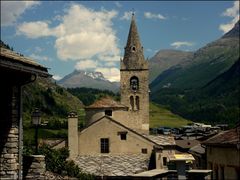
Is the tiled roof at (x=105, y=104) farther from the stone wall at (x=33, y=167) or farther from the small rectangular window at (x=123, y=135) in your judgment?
the stone wall at (x=33, y=167)

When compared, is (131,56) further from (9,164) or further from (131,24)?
(9,164)

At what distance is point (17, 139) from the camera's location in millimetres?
12023

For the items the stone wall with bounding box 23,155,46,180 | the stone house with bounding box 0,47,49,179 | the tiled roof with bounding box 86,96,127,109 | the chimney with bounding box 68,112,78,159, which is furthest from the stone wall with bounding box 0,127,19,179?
the tiled roof with bounding box 86,96,127,109

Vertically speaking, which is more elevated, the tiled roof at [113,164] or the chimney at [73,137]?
the chimney at [73,137]

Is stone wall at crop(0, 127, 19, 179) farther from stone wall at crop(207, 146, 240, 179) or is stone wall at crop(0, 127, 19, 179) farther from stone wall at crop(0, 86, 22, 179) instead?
stone wall at crop(207, 146, 240, 179)

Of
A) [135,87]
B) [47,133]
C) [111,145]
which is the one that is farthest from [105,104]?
[47,133]

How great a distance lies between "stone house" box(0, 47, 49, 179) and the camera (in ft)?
38.4

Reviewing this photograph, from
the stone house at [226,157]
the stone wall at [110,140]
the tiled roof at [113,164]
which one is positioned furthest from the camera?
the stone wall at [110,140]

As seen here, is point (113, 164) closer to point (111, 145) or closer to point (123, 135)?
point (111, 145)

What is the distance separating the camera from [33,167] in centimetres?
1327

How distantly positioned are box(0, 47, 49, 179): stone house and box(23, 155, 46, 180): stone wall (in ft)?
4.18

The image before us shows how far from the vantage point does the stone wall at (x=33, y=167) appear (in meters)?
13.2

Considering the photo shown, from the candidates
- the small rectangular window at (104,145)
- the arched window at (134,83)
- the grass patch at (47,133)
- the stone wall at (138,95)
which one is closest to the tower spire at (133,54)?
the stone wall at (138,95)

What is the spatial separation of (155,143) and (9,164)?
37253mm
